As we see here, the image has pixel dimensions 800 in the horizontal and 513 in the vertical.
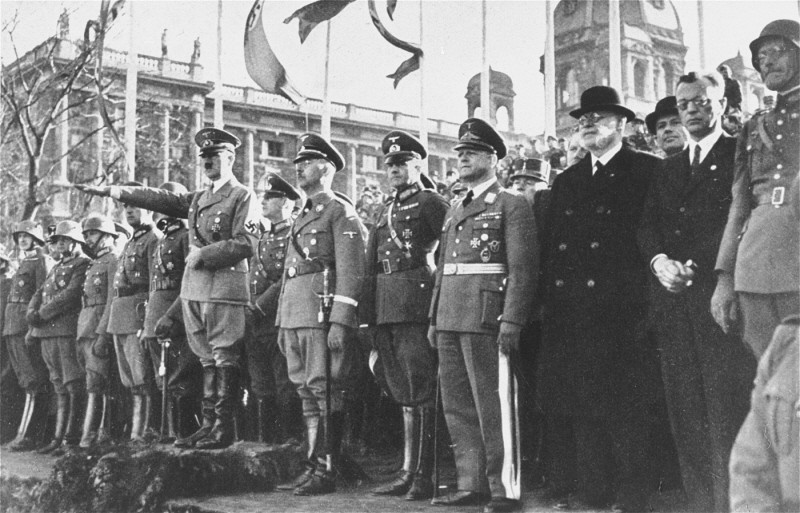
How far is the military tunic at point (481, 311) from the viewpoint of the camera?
4883mm

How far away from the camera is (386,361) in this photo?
5.62 m

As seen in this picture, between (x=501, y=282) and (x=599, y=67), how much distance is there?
19.2ft

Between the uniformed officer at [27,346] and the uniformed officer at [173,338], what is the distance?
2.35m

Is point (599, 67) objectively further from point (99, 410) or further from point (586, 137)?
point (99, 410)

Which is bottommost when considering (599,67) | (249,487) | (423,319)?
(249,487)

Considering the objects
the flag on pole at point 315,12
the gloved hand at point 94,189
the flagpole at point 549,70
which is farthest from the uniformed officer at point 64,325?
the flagpole at point 549,70

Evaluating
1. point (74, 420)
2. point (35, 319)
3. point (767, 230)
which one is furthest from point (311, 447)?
point (35, 319)

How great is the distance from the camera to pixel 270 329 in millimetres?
7039

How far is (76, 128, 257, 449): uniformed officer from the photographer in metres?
6.38

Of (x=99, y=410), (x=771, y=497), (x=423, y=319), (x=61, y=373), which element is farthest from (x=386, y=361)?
(x=61, y=373)

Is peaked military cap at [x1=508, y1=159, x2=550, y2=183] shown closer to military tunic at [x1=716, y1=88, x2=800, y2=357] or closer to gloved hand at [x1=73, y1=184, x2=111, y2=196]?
military tunic at [x1=716, y1=88, x2=800, y2=357]

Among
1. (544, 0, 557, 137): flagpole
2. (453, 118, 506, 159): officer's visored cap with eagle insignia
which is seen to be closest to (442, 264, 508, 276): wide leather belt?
(453, 118, 506, 159): officer's visored cap with eagle insignia

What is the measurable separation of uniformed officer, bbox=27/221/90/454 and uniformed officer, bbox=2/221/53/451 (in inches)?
17.9

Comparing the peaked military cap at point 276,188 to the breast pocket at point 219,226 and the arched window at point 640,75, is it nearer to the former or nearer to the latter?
the breast pocket at point 219,226
